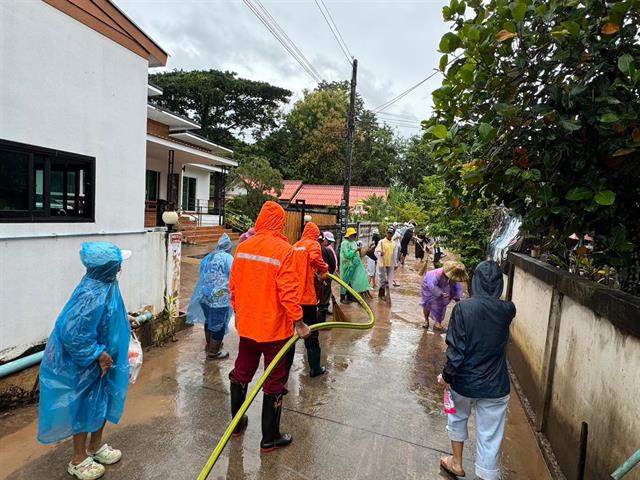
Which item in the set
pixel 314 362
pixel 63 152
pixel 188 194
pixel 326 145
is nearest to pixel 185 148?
pixel 188 194

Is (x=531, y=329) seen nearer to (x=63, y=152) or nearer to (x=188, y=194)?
(x=63, y=152)

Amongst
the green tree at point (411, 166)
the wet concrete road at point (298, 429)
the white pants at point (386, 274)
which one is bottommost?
the wet concrete road at point (298, 429)

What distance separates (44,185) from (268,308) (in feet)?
9.14

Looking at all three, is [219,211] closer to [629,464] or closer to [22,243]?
[22,243]

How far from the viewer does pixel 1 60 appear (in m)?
3.59

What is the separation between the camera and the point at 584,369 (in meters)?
2.96

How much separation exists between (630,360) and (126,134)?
17.5ft

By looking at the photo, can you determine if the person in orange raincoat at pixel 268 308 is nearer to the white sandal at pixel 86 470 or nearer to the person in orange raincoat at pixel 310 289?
the white sandal at pixel 86 470

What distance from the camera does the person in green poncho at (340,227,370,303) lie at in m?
8.17

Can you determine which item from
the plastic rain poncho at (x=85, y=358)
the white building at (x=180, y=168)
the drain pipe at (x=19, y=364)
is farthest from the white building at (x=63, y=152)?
the white building at (x=180, y=168)

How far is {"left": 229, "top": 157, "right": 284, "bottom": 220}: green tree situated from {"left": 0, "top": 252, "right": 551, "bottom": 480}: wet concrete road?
1445 centimetres

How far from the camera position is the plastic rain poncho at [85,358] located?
261cm

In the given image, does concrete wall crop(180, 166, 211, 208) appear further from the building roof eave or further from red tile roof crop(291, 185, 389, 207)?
red tile roof crop(291, 185, 389, 207)

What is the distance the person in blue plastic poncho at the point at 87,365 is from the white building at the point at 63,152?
151cm
